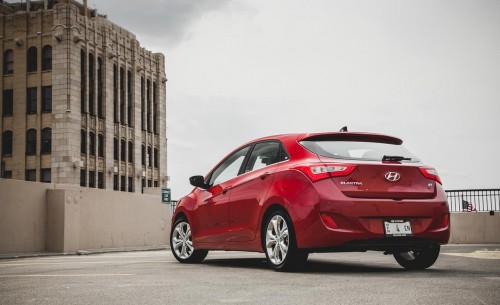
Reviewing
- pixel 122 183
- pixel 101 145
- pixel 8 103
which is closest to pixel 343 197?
pixel 101 145

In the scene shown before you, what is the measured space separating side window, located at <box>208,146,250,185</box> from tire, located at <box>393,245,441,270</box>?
241 centimetres

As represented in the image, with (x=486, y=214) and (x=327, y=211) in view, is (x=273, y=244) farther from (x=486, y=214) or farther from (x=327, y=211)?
(x=486, y=214)

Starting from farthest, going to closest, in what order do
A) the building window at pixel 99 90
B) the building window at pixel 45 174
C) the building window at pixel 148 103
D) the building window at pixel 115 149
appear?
the building window at pixel 148 103, the building window at pixel 115 149, the building window at pixel 99 90, the building window at pixel 45 174

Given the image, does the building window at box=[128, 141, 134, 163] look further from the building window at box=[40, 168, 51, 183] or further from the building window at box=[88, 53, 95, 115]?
the building window at box=[40, 168, 51, 183]

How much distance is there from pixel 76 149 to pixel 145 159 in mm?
11201

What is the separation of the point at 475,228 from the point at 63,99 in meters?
34.0

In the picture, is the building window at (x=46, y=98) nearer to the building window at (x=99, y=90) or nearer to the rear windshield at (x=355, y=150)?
the building window at (x=99, y=90)

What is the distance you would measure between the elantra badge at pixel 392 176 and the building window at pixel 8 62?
1951 inches

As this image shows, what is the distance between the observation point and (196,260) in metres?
10.1

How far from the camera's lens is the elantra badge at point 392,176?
7.41 m

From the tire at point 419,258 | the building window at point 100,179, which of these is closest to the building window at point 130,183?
the building window at point 100,179

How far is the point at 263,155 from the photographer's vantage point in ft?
28.2

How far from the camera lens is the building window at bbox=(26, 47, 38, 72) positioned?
51.7 meters

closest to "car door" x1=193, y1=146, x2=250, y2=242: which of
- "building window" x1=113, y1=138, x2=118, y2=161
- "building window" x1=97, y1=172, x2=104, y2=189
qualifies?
"building window" x1=97, y1=172, x2=104, y2=189
